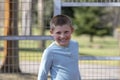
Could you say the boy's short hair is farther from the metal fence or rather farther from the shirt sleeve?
the metal fence

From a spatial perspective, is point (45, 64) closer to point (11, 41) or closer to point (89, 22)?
point (11, 41)

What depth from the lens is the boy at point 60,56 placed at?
4445 millimetres

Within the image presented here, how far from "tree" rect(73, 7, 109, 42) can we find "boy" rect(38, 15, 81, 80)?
3018 cm

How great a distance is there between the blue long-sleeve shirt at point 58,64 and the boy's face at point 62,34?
0.07m

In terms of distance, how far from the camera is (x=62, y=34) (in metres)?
4.44

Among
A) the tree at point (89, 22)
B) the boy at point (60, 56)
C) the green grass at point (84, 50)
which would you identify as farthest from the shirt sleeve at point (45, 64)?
the tree at point (89, 22)

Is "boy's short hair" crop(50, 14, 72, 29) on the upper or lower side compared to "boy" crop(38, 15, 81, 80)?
upper

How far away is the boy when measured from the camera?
445 cm

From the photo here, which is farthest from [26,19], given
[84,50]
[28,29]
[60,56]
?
[84,50]

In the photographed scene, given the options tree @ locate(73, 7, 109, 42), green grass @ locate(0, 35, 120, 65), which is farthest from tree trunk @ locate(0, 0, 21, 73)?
tree @ locate(73, 7, 109, 42)

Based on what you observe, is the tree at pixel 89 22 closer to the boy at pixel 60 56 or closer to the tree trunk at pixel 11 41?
the tree trunk at pixel 11 41

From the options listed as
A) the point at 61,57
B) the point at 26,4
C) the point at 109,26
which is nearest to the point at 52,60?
the point at 61,57

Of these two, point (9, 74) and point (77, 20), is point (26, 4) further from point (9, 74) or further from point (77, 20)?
point (77, 20)

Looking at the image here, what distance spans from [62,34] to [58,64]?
1.01 ft
